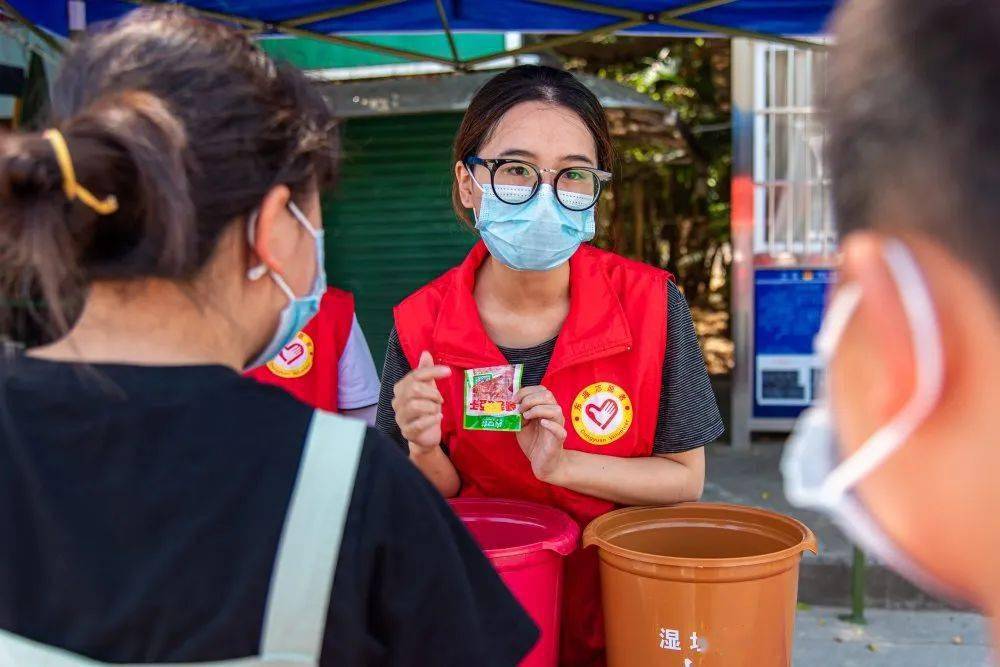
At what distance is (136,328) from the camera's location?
3.67 ft

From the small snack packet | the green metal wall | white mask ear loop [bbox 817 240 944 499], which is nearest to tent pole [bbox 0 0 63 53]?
the small snack packet

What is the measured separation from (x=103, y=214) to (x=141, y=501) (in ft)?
1.06

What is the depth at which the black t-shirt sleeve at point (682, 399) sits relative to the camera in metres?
2.13

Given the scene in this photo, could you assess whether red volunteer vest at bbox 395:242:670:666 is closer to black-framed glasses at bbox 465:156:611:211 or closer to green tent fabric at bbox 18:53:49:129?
black-framed glasses at bbox 465:156:611:211

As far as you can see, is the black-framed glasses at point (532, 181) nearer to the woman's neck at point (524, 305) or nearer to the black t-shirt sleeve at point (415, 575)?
the woman's neck at point (524, 305)

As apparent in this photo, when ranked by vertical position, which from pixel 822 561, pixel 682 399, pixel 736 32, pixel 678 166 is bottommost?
pixel 822 561

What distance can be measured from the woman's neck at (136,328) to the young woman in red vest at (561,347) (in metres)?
0.90

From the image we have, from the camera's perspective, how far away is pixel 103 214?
107cm

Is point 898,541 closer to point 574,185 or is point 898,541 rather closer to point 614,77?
point 574,185

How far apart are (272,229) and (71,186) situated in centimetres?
25

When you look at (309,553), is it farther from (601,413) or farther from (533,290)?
(533,290)

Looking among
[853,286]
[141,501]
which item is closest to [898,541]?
[853,286]

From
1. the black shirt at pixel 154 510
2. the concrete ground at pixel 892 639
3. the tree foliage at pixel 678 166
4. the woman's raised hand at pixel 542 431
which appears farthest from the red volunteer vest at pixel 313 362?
the tree foliage at pixel 678 166

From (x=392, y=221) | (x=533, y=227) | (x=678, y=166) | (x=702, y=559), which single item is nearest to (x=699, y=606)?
(x=702, y=559)
